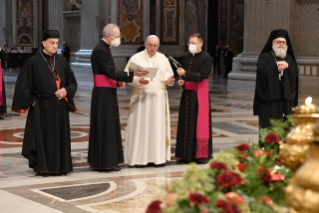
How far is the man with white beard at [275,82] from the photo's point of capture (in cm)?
644

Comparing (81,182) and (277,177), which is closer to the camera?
(277,177)

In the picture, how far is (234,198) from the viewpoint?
2105 millimetres

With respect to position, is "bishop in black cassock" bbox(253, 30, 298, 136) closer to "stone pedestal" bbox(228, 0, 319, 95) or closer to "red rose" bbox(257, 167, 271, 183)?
"red rose" bbox(257, 167, 271, 183)

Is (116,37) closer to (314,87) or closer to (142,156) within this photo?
(142,156)

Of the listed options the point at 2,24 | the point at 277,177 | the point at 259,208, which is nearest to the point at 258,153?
the point at 277,177

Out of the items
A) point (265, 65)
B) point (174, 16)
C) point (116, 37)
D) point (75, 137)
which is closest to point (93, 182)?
point (116, 37)

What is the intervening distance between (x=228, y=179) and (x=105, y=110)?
4.53 m

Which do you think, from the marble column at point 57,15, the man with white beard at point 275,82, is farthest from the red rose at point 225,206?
the marble column at point 57,15

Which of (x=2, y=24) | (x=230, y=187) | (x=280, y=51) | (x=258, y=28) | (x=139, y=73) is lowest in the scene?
(x=230, y=187)

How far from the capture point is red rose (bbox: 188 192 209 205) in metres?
1.95

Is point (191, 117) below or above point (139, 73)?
below

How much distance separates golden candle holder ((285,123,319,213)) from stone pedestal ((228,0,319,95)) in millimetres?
14681

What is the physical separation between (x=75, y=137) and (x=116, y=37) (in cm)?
265

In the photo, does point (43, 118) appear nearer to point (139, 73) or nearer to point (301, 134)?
point (139, 73)
